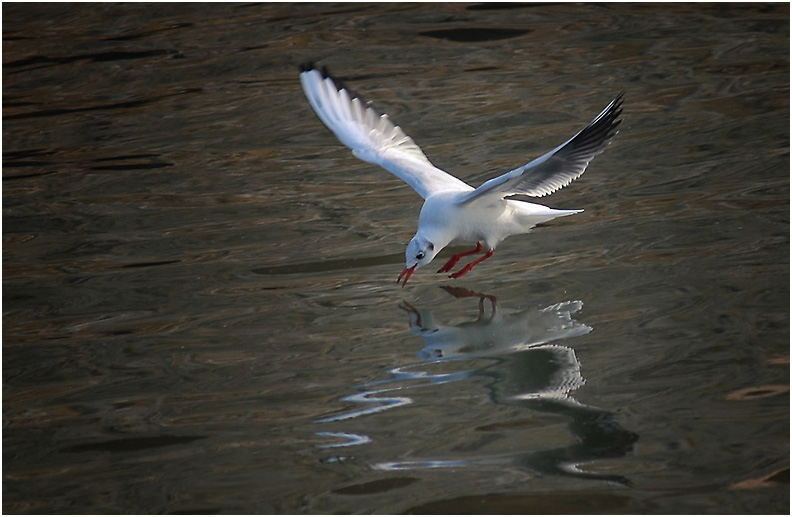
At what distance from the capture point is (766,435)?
13.2ft

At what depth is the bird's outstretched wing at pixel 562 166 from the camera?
17.3 ft

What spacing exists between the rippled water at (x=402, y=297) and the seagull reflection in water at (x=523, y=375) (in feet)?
0.05

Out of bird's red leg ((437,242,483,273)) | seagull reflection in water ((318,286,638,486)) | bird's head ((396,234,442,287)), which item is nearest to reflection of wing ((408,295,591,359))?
seagull reflection in water ((318,286,638,486))

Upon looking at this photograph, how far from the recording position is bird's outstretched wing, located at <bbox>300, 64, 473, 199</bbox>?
22.0ft

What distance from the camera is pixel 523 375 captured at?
474cm

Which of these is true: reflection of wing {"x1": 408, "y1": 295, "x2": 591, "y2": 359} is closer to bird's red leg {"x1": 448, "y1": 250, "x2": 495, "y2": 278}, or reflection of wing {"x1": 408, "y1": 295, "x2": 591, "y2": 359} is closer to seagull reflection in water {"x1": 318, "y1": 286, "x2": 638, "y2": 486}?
seagull reflection in water {"x1": 318, "y1": 286, "x2": 638, "y2": 486}

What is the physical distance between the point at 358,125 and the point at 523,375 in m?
2.74

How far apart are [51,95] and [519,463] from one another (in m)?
8.69

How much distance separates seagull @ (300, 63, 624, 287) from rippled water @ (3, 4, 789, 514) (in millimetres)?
285

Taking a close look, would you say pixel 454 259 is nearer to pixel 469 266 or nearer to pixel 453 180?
pixel 469 266

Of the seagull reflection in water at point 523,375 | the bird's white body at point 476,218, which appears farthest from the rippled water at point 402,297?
the bird's white body at point 476,218

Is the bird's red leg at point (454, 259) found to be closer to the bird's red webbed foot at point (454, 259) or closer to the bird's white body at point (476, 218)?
the bird's red webbed foot at point (454, 259)

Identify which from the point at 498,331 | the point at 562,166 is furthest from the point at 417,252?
the point at 562,166

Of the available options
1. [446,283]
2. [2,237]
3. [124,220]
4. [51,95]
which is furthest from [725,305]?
[51,95]
